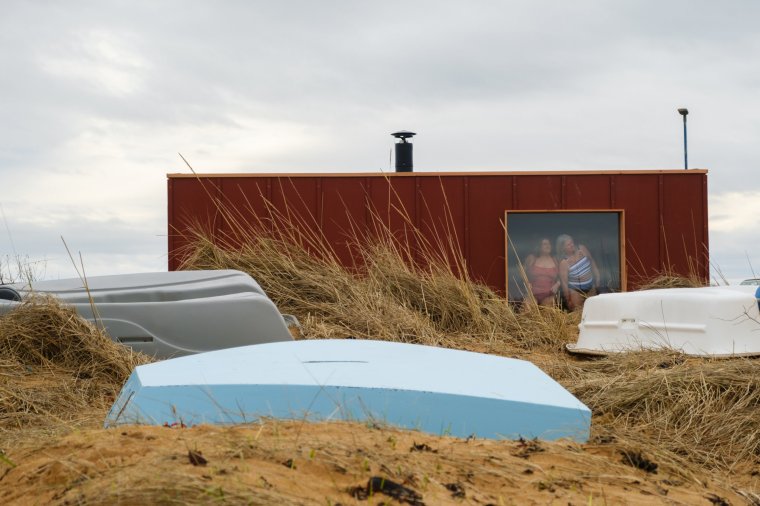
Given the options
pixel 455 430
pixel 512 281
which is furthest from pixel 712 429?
pixel 512 281

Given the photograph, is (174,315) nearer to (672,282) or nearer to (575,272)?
(575,272)

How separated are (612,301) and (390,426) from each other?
5082 millimetres

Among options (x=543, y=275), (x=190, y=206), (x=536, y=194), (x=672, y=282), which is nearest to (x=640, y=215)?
(x=672, y=282)

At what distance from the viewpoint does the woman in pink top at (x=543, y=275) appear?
12211 millimetres

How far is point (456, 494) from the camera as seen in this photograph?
254 centimetres

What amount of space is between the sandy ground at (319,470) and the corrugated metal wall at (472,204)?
9.39 metres

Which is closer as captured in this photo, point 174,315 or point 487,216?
point 174,315

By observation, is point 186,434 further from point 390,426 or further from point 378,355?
point 378,355

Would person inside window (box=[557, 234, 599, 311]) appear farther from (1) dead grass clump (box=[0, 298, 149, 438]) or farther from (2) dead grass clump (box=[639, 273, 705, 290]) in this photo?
(1) dead grass clump (box=[0, 298, 149, 438])

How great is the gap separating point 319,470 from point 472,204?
1038 cm

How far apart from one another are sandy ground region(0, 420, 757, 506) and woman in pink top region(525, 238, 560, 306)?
8.92 m

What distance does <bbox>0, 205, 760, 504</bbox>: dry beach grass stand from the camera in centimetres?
246

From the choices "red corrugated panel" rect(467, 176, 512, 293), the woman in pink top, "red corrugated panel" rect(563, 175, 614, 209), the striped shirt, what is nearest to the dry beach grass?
the woman in pink top

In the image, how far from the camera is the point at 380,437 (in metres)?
3.03
